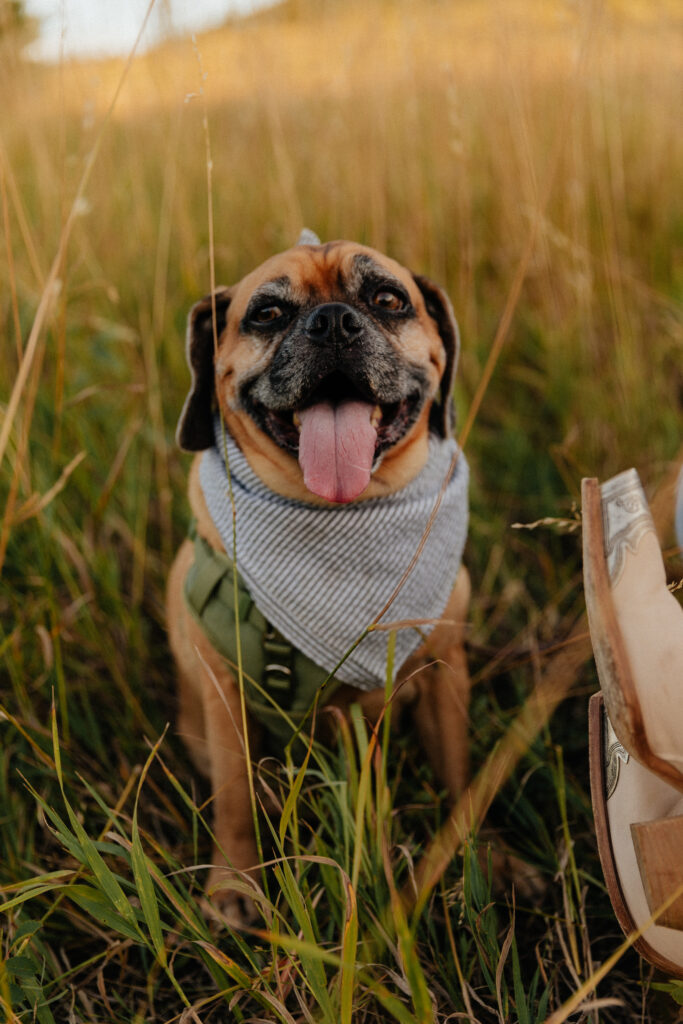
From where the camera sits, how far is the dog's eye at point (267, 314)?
6.60 ft

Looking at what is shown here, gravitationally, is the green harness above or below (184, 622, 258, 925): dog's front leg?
above

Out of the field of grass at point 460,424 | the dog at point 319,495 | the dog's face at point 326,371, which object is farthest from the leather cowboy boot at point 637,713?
the dog's face at point 326,371

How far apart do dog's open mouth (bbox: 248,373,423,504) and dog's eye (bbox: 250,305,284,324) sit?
25cm

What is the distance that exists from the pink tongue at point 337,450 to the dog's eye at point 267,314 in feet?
0.97

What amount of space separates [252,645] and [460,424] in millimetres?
1430

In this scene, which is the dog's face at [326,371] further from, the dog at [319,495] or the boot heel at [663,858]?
the boot heel at [663,858]

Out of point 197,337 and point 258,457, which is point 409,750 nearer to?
point 258,457

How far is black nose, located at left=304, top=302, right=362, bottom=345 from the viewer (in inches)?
71.7

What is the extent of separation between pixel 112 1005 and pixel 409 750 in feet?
3.22

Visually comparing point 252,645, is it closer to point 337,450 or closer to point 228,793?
point 228,793

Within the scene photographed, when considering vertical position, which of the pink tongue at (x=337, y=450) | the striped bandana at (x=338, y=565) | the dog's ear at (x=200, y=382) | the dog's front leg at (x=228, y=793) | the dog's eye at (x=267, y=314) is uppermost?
the dog's eye at (x=267, y=314)

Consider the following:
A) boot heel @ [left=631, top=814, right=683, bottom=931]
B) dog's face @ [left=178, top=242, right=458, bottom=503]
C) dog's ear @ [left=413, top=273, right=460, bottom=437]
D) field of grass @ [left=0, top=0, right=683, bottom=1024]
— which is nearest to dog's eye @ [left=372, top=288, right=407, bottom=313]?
dog's face @ [left=178, top=242, right=458, bottom=503]

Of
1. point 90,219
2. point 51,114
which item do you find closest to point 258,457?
point 90,219

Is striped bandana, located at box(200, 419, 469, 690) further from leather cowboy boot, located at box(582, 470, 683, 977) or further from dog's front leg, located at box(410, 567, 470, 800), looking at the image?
leather cowboy boot, located at box(582, 470, 683, 977)
